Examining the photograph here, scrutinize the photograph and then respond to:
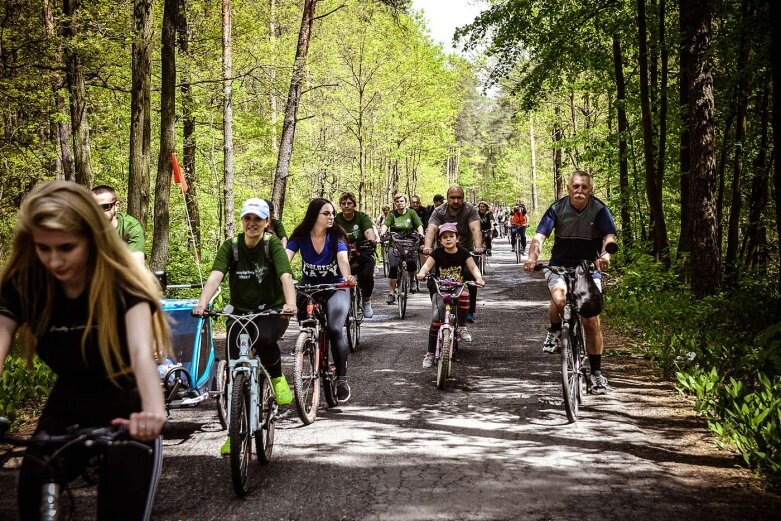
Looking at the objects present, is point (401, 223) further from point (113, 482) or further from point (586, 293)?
point (113, 482)

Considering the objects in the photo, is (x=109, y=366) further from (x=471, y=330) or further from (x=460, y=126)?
(x=460, y=126)

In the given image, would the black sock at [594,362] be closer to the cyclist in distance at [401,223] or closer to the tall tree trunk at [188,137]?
the cyclist in distance at [401,223]

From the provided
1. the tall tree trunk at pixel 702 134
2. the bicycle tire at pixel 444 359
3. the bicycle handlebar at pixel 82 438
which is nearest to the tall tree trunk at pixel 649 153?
the tall tree trunk at pixel 702 134

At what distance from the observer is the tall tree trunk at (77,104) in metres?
15.4

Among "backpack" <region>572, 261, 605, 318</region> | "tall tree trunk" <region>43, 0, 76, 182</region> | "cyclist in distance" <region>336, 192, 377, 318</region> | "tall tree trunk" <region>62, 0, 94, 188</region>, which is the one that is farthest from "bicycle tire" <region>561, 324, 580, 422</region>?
"tall tree trunk" <region>43, 0, 76, 182</region>

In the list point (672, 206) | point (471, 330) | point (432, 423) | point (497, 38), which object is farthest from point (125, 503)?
point (672, 206)

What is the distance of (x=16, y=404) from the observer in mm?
7082

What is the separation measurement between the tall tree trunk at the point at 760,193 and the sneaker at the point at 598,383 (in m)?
7.00

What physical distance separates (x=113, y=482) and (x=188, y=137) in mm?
19826

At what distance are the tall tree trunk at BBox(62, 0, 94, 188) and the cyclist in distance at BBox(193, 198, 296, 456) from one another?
436 inches

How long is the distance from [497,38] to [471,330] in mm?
8271

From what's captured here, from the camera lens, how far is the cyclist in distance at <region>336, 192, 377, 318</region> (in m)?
11.4

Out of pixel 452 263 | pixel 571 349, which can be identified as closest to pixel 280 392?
pixel 571 349

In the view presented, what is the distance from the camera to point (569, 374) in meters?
6.58
